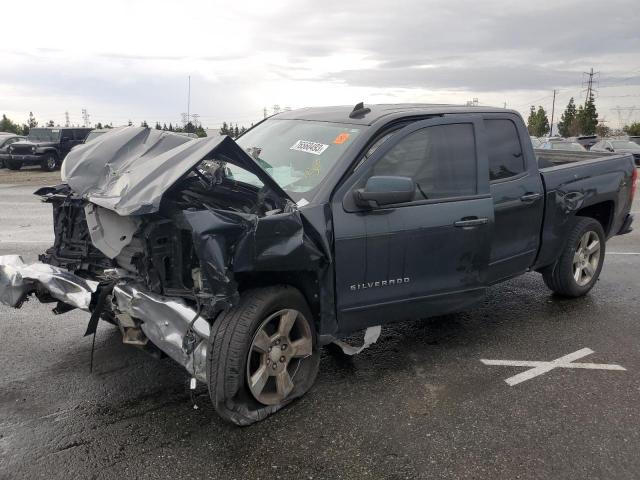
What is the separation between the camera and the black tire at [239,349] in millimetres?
3033

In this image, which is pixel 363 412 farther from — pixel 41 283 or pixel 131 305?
pixel 41 283

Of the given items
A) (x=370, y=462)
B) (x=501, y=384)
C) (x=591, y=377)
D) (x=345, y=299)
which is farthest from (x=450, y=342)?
(x=370, y=462)

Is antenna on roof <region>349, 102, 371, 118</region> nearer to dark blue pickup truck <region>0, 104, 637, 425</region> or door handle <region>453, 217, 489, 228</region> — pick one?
dark blue pickup truck <region>0, 104, 637, 425</region>

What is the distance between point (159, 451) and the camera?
10.00 feet

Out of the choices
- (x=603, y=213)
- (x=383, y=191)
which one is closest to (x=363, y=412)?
(x=383, y=191)

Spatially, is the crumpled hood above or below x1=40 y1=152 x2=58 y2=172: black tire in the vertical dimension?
below

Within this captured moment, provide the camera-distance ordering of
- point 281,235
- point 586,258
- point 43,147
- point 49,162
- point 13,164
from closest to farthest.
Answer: point 281,235
point 586,258
point 43,147
point 49,162
point 13,164

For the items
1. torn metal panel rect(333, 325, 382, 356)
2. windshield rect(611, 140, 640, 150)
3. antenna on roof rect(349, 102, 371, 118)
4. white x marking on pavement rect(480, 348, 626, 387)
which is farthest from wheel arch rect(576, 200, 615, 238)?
windshield rect(611, 140, 640, 150)

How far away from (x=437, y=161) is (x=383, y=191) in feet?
2.53

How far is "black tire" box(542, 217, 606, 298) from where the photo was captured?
5430mm

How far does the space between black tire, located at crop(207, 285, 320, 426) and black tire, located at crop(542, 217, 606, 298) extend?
3.19 metres

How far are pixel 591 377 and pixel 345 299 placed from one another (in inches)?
75.4

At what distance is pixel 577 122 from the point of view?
78.8 metres

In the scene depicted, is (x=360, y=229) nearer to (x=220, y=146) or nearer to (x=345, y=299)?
(x=345, y=299)
